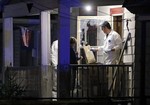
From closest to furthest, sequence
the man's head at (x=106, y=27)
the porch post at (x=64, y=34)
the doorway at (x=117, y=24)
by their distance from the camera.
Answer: the porch post at (x=64, y=34)
the man's head at (x=106, y=27)
the doorway at (x=117, y=24)

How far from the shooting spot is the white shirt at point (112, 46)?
40.5 feet

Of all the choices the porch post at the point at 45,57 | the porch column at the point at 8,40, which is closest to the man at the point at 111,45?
the porch post at the point at 45,57

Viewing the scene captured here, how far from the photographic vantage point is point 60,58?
12.1m

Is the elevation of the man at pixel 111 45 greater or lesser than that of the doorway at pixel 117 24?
lesser

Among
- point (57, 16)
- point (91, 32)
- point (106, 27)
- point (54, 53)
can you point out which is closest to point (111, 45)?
point (106, 27)

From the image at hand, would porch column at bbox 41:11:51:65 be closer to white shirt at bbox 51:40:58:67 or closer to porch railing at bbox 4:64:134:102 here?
white shirt at bbox 51:40:58:67

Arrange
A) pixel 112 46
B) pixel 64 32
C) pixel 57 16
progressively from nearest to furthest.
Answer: pixel 64 32 < pixel 112 46 < pixel 57 16

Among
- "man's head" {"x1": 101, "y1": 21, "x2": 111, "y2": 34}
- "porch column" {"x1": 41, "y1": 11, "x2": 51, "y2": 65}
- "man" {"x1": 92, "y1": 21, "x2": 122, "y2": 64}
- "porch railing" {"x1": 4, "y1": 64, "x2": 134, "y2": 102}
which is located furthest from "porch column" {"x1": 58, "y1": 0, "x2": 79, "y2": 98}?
"porch column" {"x1": 41, "y1": 11, "x2": 51, "y2": 65}

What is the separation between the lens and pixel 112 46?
40.8 ft

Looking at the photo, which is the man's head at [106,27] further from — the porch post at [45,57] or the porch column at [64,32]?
the porch post at [45,57]

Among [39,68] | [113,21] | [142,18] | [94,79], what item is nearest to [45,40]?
[39,68]

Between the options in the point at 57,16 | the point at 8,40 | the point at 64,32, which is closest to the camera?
the point at 64,32

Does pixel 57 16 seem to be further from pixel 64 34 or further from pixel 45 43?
pixel 64 34

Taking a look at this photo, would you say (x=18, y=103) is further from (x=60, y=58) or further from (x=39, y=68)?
(x=39, y=68)
